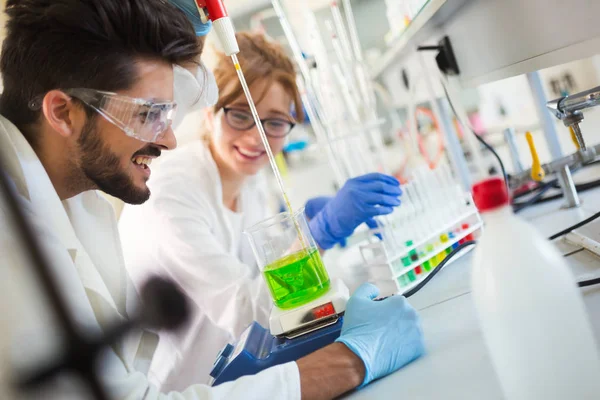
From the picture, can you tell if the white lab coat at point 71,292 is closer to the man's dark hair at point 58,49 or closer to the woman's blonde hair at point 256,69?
the man's dark hair at point 58,49

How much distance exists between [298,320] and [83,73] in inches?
29.0

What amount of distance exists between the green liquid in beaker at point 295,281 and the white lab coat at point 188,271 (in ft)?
1.18

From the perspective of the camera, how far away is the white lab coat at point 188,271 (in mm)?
1523

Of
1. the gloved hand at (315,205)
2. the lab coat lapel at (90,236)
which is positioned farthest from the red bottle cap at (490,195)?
the gloved hand at (315,205)

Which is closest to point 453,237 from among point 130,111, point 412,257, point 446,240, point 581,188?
point 446,240

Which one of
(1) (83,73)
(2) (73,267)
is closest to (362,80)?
(1) (83,73)

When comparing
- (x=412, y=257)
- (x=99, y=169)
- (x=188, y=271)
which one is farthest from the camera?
(x=188, y=271)

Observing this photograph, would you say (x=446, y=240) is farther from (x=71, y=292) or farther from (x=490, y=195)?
(x=71, y=292)

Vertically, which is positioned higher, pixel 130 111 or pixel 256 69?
pixel 256 69

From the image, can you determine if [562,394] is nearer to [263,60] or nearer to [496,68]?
[496,68]

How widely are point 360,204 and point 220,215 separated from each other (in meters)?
0.63

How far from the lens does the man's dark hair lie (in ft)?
3.59

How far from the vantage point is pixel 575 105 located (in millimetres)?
1104

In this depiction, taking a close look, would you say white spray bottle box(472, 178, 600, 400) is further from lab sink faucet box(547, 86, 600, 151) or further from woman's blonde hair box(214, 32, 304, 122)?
woman's blonde hair box(214, 32, 304, 122)
